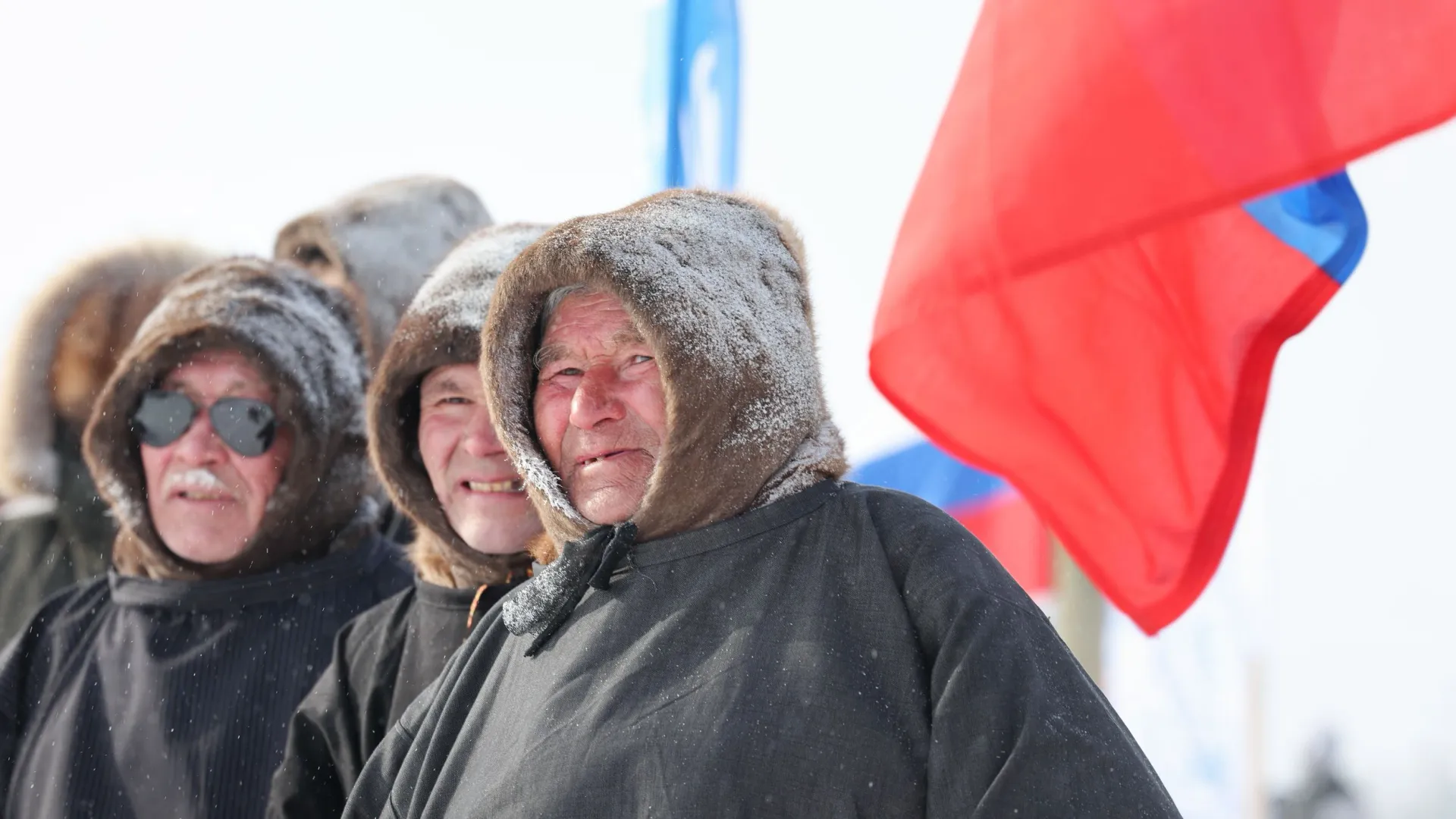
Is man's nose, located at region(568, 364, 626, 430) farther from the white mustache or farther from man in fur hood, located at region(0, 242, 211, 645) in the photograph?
man in fur hood, located at region(0, 242, 211, 645)

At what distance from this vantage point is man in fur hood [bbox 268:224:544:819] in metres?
2.83

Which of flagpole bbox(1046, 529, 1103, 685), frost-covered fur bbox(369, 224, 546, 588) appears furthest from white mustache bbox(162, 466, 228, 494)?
flagpole bbox(1046, 529, 1103, 685)

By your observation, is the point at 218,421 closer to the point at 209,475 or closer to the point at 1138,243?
the point at 209,475

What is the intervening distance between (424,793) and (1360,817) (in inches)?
583

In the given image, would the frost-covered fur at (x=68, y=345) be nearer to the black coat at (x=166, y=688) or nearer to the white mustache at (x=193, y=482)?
the black coat at (x=166, y=688)

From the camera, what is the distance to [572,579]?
220 cm

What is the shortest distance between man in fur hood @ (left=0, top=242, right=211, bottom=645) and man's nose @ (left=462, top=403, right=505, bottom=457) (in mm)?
1925

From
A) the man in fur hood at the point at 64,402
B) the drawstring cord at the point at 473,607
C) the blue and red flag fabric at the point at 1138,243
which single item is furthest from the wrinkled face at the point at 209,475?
the blue and red flag fabric at the point at 1138,243

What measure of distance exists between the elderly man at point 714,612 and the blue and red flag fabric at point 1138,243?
92 cm

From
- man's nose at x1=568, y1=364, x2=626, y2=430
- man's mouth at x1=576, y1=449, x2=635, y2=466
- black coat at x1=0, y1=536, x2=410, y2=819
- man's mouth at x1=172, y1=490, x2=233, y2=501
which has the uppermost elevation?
man's nose at x1=568, y1=364, x2=626, y2=430

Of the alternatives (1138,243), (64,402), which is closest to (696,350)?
(1138,243)

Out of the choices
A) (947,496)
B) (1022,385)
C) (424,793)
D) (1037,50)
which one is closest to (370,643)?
(424,793)

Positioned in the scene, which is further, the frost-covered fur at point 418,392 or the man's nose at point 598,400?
the frost-covered fur at point 418,392

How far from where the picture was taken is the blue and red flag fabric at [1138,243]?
9.44 feet
